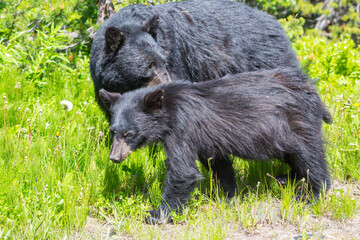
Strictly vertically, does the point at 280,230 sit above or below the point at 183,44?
below

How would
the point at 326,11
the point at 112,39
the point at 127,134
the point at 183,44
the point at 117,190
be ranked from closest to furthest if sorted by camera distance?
the point at 127,134 → the point at 117,190 → the point at 112,39 → the point at 183,44 → the point at 326,11

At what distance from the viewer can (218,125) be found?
4125 mm

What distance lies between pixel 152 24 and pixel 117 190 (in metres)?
1.86

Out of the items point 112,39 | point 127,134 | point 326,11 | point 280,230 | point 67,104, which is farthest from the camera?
point 326,11

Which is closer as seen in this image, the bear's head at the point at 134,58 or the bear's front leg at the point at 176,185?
the bear's front leg at the point at 176,185

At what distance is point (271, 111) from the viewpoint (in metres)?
4.16

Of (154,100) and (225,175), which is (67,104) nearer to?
(154,100)

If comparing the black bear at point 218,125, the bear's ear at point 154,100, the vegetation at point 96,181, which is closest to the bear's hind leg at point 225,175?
the vegetation at point 96,181

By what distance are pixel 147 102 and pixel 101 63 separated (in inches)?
58.4

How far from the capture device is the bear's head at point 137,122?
402cm

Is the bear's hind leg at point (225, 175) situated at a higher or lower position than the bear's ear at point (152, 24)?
lower

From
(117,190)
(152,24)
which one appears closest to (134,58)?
(152,24)

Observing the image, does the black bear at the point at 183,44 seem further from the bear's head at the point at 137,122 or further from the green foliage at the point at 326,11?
the green foliage at the point at 326,11

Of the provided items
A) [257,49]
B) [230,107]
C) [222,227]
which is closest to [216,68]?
[257,49]
